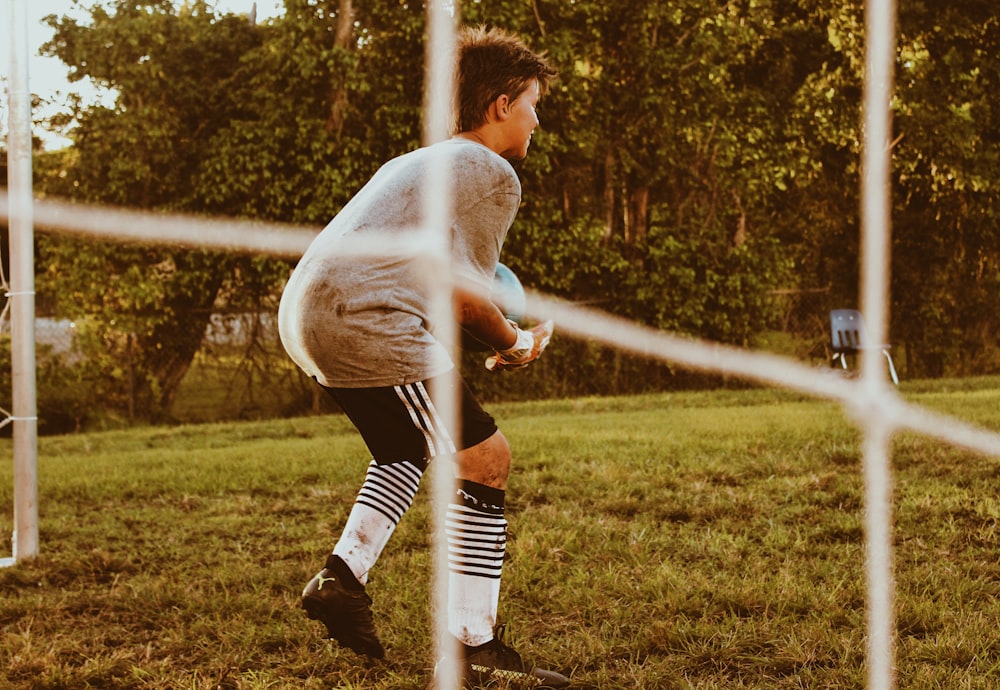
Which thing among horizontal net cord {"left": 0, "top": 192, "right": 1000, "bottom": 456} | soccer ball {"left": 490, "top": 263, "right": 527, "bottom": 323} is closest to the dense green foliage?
horizontal net cord {"left": 0, "top": 192, "right": 1000, "bottom": 456}

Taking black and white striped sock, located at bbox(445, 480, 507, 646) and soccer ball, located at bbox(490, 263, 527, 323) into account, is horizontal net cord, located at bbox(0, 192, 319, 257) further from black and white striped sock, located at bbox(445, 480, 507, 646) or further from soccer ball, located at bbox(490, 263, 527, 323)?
A: black and white striped sock, located at bbox(445, 480, 507, 646)

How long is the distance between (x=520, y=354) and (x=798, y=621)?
1.33 m

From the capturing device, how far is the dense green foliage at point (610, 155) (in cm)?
1349

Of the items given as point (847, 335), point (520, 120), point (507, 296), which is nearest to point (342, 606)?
point (507, 296)

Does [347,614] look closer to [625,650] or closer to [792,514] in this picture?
[625,650]

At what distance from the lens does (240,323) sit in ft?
43.5

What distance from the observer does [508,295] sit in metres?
3.31

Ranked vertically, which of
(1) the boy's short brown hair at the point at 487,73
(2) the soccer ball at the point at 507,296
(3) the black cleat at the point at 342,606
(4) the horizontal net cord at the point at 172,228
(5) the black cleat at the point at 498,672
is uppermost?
(4) the horizontal net cord at the point at 172,228

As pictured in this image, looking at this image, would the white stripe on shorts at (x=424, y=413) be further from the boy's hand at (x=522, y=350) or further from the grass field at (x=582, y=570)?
the grass field at (x=582, y=570)

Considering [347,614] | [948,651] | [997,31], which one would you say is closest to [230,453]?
[347,614]

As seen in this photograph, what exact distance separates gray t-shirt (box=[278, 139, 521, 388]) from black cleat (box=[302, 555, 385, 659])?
58cm

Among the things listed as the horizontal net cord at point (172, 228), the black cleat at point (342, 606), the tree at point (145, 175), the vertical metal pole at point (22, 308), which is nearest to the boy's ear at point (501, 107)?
the black cleat at point (342, 606)

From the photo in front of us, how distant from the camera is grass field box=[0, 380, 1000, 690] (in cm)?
302

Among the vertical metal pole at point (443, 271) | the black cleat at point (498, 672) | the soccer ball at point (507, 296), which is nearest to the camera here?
the vertical metal pole at point (443, 271)
